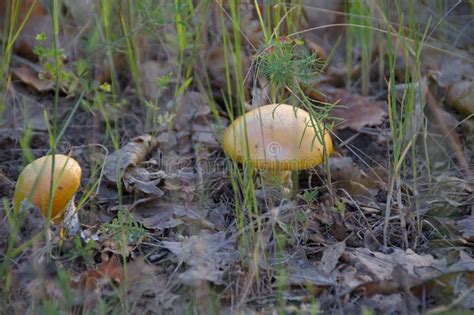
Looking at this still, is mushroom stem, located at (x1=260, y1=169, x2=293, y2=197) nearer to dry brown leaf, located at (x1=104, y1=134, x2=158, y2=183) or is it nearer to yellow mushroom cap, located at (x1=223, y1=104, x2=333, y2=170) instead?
yellow mushroom cap, located at (x1=223, y1=104, x2=333, y2=170)

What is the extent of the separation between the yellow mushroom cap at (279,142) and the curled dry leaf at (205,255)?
1.10 ft

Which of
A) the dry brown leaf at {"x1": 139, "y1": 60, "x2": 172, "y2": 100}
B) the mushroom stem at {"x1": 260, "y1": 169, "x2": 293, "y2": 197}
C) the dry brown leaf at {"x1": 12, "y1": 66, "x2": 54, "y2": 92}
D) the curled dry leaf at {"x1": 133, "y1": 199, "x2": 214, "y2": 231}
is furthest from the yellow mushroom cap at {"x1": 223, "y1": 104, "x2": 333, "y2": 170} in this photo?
the dry brown leaf at {"x1": 12, "y1": 66, "x2": 54, "y2": 92}

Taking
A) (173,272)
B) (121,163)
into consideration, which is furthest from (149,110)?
(173,272)

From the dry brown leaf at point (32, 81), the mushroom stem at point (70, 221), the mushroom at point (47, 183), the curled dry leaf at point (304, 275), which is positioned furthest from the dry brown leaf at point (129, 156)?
the curled dry leaf at point (304, 275)

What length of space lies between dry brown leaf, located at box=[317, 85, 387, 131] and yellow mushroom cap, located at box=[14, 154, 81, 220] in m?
1.49

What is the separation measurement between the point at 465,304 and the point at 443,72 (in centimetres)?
190

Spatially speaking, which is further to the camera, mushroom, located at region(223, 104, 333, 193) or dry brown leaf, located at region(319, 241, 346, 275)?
mushroom, located at region(223, 104, 333, 193)

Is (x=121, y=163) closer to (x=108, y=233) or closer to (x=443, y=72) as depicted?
(x=108, y=233)

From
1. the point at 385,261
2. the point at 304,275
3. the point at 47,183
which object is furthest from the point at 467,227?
the point at 47,183

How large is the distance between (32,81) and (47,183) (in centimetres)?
150

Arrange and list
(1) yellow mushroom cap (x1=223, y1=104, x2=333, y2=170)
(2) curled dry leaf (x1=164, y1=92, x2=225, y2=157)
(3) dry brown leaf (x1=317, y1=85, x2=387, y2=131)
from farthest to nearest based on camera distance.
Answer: (3) dry brown leaf (x1=317, y1=85, x2=387, y2=131) < (2) curled dry leaf (x1=164, y1=92, x2=225, y2=157) < (1) yellow mushroom cap (x1=223, y1=104, x2=333, y2=170)

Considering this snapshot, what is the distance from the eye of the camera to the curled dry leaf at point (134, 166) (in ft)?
9.54

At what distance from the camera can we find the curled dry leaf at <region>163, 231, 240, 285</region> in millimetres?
2254

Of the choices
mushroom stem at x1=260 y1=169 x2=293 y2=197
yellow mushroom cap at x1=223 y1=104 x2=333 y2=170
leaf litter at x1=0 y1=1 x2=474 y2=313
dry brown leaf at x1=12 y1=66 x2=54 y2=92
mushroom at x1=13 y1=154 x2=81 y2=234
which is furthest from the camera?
dry brown leaf at x1=12 y1=66 x2=54 y2=92
